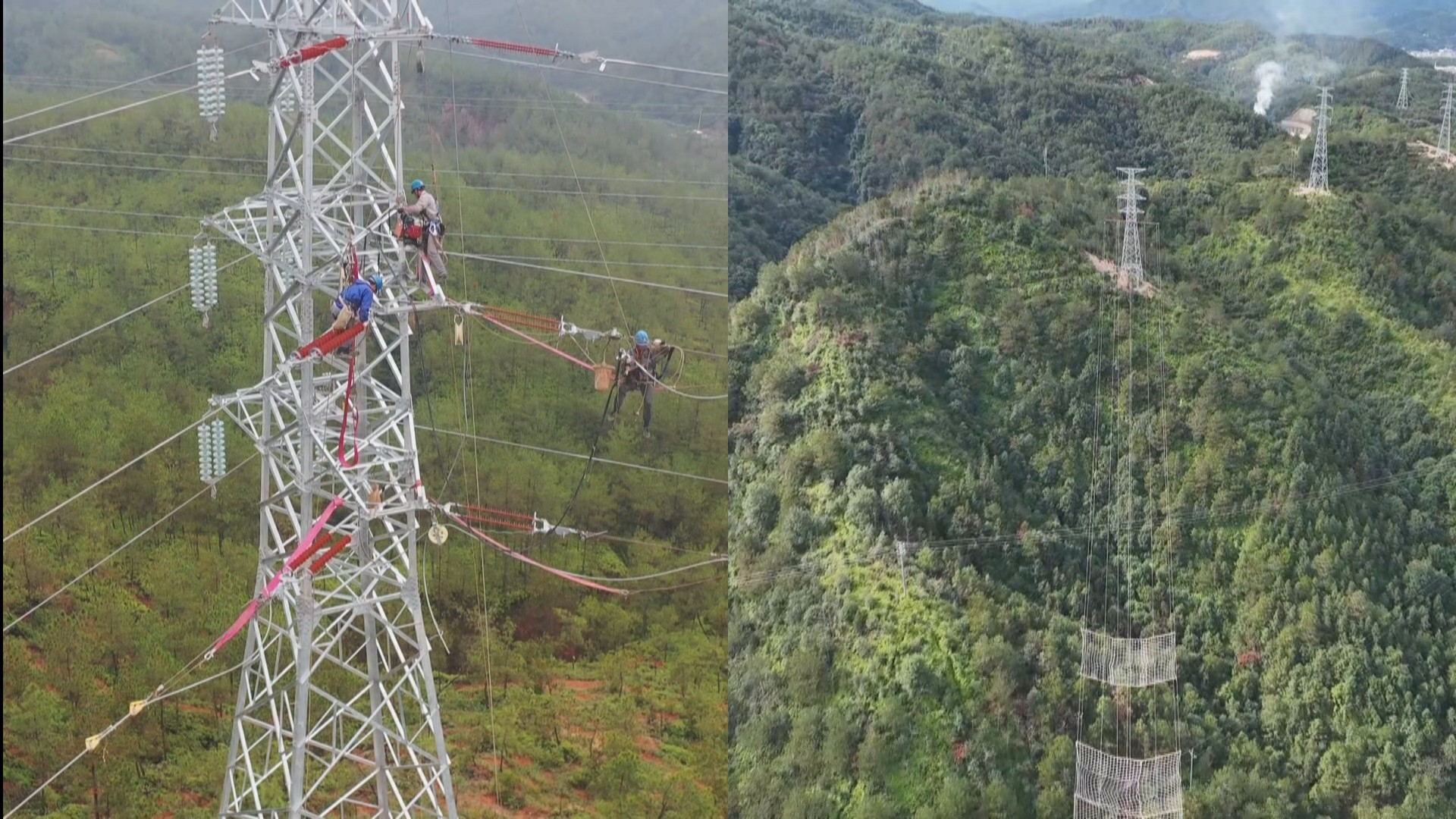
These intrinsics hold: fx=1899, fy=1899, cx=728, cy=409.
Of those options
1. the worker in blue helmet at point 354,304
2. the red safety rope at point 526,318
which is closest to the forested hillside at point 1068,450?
the red safety rope at point 526,318

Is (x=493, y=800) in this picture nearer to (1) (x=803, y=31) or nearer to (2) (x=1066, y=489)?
(2) (x=1066, y=489)

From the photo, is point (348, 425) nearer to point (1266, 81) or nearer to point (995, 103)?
point (995, 103)

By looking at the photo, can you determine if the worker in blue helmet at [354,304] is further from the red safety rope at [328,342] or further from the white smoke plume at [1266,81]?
the white smoke plume at [1266,81]

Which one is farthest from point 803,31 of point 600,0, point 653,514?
point 653,514

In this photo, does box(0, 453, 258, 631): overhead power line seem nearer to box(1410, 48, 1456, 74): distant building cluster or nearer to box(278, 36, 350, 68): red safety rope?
box(278, 36, 350, 68): red safety rope

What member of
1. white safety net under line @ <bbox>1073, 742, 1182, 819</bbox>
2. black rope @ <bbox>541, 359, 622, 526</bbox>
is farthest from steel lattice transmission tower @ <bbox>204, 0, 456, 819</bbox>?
white safety net under line @ <bbox>1073, 742, 1182, 819</bbox>

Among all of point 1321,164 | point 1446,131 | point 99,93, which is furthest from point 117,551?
point 1446,131
